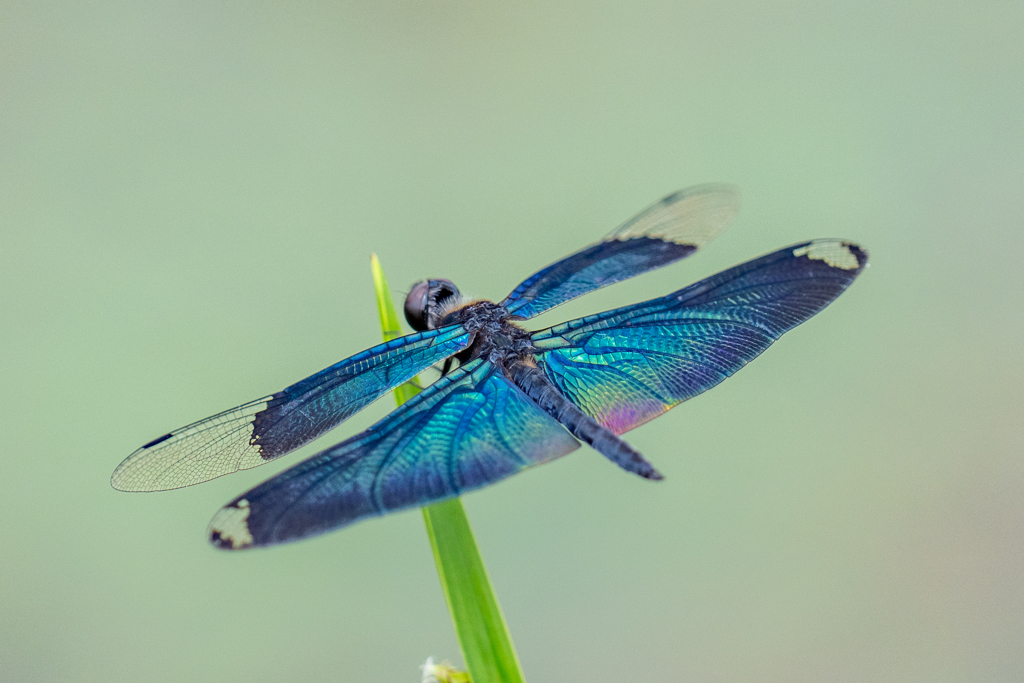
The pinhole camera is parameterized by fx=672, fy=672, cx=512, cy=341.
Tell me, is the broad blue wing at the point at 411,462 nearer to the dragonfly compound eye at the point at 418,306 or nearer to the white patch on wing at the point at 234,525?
the white patch on wing at the point at 234,525

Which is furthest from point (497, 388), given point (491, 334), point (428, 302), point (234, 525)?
point (234, 525)

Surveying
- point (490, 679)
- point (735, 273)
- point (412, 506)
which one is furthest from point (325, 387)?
point (735, 273)

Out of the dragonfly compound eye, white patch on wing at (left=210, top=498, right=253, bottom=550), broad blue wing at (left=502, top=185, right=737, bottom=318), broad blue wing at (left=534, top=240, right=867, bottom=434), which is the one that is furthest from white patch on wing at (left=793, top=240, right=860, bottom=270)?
white patch on wing at (left=210, top=498, right=253, bottom=550)

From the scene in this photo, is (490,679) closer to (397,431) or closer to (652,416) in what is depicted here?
(397,431)

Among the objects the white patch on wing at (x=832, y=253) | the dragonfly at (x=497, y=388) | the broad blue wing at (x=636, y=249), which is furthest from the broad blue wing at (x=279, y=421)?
the white patch on wing at (x=832, y=253)

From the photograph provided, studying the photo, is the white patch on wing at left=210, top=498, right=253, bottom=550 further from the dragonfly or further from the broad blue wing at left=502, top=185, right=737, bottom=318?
the broad blue wing at left=502, top=185, right=737, bottom=318

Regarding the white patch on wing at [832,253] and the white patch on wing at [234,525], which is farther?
the white patch on wing at [832,253]

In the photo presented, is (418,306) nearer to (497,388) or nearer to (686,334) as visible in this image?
(497,388)
